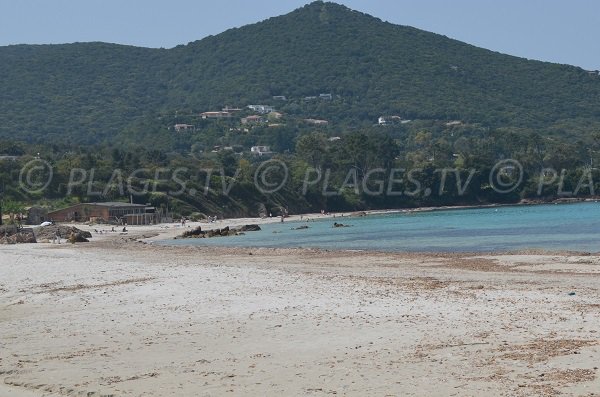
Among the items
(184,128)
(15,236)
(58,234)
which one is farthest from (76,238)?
(184,128)

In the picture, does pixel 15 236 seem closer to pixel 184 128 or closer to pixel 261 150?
pixel 261 150

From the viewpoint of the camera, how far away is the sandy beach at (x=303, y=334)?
406 inches

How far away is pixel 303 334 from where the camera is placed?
13.1 m

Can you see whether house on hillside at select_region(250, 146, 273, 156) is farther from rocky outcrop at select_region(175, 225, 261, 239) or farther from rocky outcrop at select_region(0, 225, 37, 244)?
rocky outcrop at select_region(0, 225, 37, 244)

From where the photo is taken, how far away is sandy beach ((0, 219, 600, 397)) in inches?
406

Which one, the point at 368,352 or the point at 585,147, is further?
the point at 585,147

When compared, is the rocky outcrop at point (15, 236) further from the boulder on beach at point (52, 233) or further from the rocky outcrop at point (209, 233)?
the rocky outcrop at point (209, 233)

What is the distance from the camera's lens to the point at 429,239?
47.1 metres

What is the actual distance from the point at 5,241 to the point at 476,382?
37.9 metres

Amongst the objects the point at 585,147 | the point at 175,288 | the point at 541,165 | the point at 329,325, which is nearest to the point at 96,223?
the point at 175,288

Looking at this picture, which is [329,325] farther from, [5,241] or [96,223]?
[96,223]

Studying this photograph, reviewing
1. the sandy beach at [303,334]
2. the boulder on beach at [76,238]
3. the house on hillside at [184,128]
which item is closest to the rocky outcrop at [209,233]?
the boulder on beach at [76,238]

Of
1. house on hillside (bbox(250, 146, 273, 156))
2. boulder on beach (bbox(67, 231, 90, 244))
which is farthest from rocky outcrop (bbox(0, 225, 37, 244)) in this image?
house on hillside (bbox(250, 146, 273, 156))

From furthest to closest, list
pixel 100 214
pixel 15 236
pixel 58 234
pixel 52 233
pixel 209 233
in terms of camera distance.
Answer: pixel 100 214 < pixel 209 233 < pixel 52 233 < pixel 58 234 < pixel 15 236
